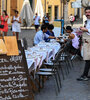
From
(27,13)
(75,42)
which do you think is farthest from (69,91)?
(27,13)

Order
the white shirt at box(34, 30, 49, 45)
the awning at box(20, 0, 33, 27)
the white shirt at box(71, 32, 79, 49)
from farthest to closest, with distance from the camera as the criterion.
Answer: the awning at box(20, 0, 33, 27) → the white shirt at box(34, 30, 49, 45) → the white shirt at box(71, 32, 79, 49)

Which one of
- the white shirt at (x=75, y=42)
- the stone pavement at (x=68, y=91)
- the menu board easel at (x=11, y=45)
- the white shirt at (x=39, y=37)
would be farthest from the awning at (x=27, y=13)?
the menu board easel at (x=11, y=45)

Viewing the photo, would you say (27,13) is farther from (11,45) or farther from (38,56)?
(11,45)

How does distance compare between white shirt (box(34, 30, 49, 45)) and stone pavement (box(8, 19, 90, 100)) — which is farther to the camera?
white shirt (box(34, 30, 49, 45))

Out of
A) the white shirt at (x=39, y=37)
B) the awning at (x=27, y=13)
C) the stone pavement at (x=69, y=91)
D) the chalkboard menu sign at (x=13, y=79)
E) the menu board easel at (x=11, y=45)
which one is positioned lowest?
the stone pavement at (x=69, y=91)

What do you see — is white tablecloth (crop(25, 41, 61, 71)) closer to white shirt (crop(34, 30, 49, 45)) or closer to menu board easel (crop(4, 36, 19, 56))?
menu board easel (crop(4, 36, 19, 56))

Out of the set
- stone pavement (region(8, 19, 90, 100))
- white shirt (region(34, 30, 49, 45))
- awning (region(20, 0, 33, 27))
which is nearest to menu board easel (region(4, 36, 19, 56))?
stone pavement (region(8, 19, 90, 100))

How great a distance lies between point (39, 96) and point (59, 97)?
1.38 ft

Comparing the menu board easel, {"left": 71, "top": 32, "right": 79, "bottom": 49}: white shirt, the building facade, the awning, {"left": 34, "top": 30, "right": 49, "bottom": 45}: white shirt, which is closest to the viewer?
the menu board easel

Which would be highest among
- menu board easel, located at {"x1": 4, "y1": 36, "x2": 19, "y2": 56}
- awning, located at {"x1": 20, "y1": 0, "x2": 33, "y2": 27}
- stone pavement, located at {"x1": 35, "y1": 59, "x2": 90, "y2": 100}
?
awning, located at {"x1": 20, "y1": 0, "x2": 33, "y2": 27}

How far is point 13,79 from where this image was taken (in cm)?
702

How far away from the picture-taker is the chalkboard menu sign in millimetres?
6996

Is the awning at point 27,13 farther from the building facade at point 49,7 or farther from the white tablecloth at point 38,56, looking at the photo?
the white tablecloth at point 38,56

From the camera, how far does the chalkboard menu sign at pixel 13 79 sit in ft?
23.0
